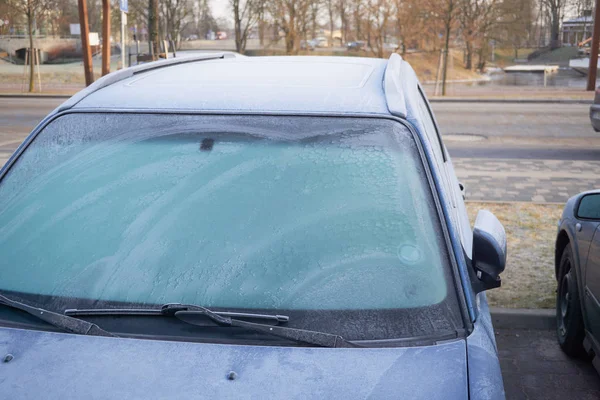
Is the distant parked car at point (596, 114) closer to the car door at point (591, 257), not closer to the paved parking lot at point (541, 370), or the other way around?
the paved parking lot at point (541, 370)

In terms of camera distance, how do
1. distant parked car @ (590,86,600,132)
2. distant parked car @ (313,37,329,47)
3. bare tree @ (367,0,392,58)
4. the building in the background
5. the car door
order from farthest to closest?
1. the building in the background
2. distant parked car @ (313,37,329,47)
3. bare tree @ (367,0,392,58)
4. distant parked car @ (590,86,600,132)
5. the car door

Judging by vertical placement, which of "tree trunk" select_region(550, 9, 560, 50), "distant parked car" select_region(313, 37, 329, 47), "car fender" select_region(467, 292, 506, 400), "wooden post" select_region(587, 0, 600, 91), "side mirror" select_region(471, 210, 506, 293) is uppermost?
"tree trunk" select_region(550, 9, 560, 50)

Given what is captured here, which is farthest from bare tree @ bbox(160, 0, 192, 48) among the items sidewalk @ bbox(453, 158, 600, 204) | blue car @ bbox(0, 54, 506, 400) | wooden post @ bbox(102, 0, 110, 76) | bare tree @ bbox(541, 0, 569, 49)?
blue car @ bbox(0, 54, 506, 400)

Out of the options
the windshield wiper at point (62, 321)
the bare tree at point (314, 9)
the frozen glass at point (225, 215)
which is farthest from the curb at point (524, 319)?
the bare tree at point (314, 9)

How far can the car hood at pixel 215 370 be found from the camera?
5.85 ft

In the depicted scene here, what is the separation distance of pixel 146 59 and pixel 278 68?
46.3ft

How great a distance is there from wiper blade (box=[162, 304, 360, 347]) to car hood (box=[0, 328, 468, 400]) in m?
0.04

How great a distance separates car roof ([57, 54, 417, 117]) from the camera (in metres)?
2.61

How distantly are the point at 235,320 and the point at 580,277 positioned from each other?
9.24 feet

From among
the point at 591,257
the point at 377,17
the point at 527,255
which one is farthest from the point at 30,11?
the point at 591,257

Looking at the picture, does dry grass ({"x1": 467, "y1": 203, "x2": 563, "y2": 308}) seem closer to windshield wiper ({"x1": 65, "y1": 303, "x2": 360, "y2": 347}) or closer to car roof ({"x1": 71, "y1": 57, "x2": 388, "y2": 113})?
car roof ({"x1": 71, "y1": 57, "x2": 388, "y2": 113})

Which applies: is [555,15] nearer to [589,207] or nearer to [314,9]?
[314,9]

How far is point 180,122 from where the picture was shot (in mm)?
2627

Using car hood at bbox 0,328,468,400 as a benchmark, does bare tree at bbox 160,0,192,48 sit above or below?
A: above
